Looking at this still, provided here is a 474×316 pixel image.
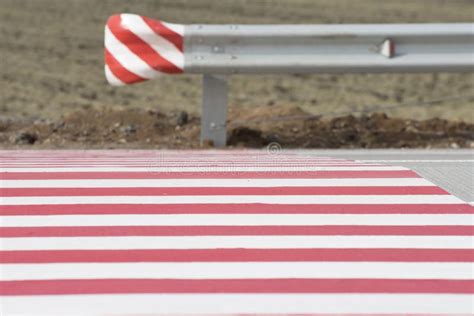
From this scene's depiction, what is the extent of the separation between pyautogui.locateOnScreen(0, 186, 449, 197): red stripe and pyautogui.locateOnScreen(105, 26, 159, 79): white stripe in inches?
110

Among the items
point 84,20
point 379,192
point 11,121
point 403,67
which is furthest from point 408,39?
point 84,20

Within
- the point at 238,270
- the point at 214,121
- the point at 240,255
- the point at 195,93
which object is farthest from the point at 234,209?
the point at 195,93

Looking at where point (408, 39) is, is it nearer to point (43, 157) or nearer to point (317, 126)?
point (317, 126)

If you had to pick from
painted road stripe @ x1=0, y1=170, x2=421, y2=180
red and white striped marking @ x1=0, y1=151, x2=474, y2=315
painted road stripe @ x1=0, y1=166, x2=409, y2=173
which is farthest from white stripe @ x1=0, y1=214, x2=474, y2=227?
painted road stripe @ x1=0, y1=166, x2=409, y2=173

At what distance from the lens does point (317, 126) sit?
353 inches

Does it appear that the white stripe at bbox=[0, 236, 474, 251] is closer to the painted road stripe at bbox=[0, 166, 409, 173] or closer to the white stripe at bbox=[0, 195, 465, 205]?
the white stripe at bbox=[0, 195, 465, 205]

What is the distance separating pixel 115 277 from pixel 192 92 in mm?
11376

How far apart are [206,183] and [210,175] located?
31cm

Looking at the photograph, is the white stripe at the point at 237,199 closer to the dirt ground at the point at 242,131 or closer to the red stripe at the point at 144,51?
the dirt ground at the point at 242,131

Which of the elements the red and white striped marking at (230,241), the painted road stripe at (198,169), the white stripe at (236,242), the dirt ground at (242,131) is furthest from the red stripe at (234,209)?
the dirt ground at (242,131)

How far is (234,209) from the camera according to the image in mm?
4914

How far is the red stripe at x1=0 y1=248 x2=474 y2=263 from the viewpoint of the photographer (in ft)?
12.9

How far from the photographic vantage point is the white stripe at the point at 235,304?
3.29 metres

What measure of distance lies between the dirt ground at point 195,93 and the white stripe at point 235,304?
474 centimetres
